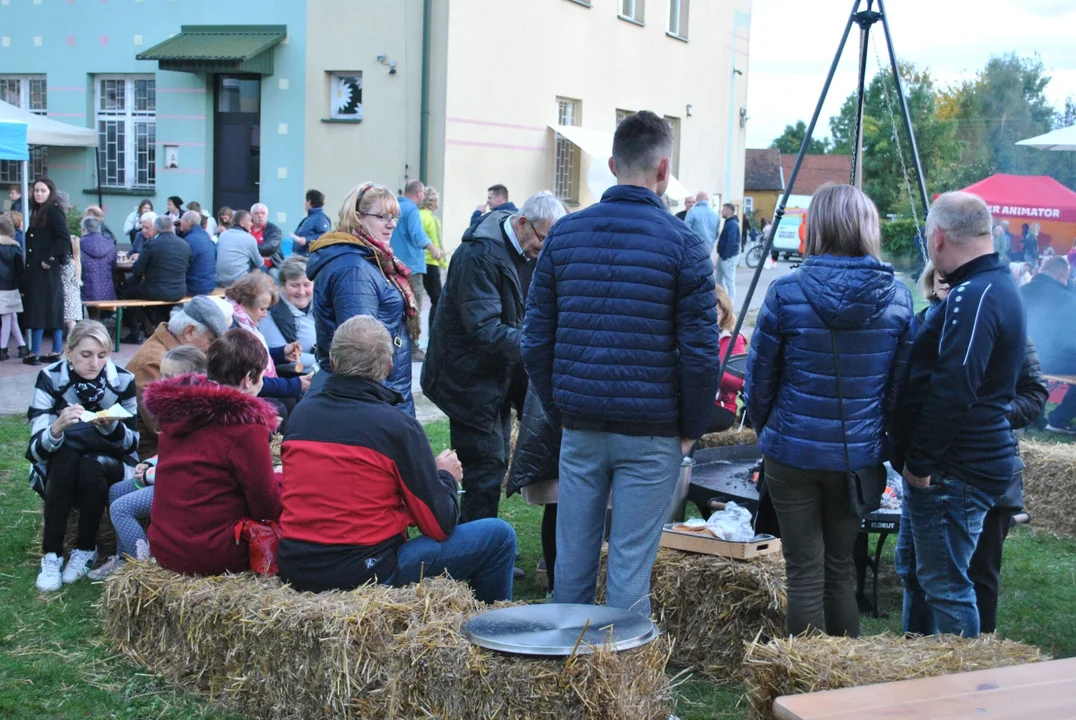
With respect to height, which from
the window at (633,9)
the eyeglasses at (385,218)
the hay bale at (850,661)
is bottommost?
the hay bale at (850,661)

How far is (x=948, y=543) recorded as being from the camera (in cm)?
380

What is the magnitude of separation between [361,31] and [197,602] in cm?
1479

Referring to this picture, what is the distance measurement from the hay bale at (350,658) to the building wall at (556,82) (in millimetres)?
14019

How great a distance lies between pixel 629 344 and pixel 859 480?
888mm

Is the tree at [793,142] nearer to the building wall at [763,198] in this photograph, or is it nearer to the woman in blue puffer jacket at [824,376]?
the building wall at [763,198]

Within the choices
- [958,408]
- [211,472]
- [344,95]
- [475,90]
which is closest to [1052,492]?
[958,408]

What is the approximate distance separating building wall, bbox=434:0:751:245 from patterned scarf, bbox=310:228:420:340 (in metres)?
12.4

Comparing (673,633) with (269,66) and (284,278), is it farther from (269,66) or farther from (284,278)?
(269,66)

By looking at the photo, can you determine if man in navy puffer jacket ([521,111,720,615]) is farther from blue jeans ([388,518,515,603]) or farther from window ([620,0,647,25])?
window ([620,0,647,25])

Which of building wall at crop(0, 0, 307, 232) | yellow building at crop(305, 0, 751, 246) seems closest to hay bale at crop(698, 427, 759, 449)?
yellow building at crop(305, 0, 751, 246)

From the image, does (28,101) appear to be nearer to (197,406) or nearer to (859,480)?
(197,406)

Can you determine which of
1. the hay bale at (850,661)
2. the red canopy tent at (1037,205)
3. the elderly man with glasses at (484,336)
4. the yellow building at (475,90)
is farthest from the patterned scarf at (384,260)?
the red canopy tent at (1037,205)

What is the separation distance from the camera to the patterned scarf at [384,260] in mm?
5172

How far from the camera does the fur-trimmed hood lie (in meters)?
4.16
